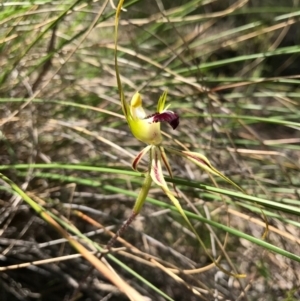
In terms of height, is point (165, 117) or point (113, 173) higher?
point (165, 117)

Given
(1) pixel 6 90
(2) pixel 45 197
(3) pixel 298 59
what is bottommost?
(3) pixel 298 59

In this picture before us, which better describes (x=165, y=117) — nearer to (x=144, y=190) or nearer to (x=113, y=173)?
(x=144, y=190)

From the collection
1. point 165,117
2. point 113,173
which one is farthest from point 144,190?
point 113,173

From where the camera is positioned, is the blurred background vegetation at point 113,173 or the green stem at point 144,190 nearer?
the green stem at point 144,190

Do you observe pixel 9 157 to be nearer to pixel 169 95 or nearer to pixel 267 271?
pixel 169 95

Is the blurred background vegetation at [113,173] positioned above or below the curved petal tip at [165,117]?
below

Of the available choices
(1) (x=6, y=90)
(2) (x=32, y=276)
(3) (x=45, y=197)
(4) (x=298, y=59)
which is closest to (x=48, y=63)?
(1) (x=6, y=90)

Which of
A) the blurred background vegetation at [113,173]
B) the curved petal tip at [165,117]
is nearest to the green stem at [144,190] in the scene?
the curved petal tip at [165,117]

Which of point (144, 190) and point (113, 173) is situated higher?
point (144, 190)

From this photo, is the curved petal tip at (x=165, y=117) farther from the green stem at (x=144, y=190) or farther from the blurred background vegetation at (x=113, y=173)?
the blurred background vegetation at (x=113, y=173)

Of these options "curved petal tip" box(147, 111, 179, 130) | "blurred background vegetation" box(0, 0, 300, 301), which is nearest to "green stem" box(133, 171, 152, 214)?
"curved petal tip" box(147, 111, 179, 130)

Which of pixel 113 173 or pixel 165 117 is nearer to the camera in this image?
pixel 165 117
